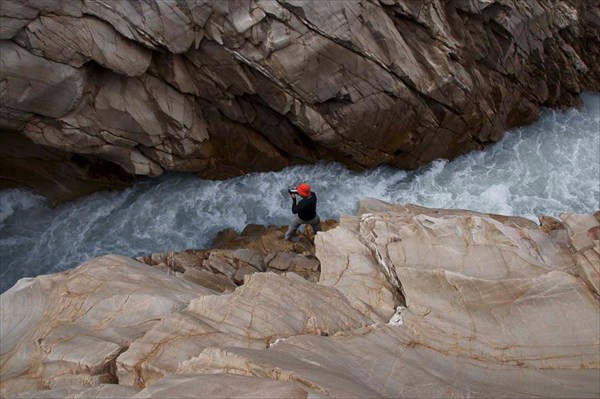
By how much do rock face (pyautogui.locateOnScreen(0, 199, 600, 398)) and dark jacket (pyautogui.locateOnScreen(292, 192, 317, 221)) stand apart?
332 centimetres

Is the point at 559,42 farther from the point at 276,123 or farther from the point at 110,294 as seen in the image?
the point at 110,294

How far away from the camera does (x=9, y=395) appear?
29.7 ft

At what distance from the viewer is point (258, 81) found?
1839 cm

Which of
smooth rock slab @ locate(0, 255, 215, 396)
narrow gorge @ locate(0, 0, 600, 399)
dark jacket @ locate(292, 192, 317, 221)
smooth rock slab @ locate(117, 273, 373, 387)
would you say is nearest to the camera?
smooth rock slab @ locate(117, 273, 373, 387)

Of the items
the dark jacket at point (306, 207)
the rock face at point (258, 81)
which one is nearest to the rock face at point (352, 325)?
the dark jacket at point (306, 207)

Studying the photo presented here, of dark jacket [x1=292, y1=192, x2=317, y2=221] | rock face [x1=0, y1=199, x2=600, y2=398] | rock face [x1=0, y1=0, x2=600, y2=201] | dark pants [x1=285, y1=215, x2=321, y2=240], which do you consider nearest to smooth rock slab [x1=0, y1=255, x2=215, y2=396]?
rock face [x1=0, y1=199, x2=600, y2=398]

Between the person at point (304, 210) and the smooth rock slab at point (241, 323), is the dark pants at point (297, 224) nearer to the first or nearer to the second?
the person at point (304, 210)

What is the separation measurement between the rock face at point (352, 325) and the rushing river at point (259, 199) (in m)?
7.47

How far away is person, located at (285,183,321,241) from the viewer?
15.5 meters

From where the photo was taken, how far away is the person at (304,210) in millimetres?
15466

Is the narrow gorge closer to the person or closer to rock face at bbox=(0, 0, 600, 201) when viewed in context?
rock face at bbox=(0, 0, 600, 201)

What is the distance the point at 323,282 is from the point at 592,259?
241 inches

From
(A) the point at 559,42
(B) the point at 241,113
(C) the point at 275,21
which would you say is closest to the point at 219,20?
(C) the point at 275,21

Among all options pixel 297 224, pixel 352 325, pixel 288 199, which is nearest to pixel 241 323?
pixel 352 325
